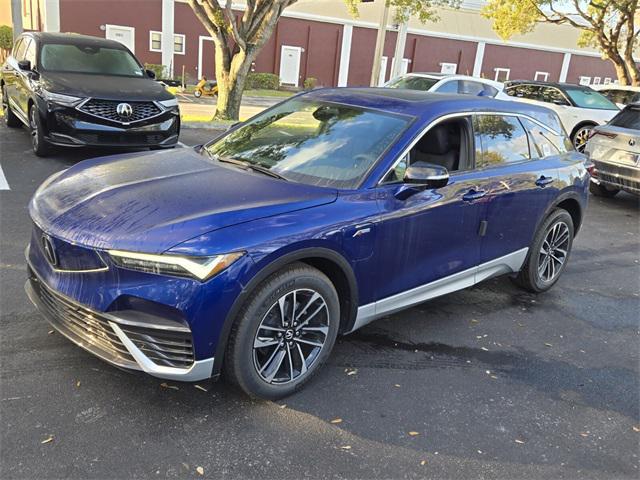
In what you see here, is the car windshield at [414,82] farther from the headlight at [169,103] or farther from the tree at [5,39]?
the tree at [5,39]

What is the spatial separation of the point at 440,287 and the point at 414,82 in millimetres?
10102

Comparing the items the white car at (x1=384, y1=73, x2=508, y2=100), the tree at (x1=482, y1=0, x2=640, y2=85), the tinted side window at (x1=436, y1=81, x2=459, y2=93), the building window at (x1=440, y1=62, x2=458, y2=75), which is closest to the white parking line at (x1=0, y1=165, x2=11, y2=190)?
the white car at (x1=384, y1=73, x2=508, y2=100)

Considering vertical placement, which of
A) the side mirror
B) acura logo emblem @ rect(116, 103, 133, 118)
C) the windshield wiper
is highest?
the side mirror

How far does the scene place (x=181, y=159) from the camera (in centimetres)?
393

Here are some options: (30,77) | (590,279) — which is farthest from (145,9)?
(590,279)

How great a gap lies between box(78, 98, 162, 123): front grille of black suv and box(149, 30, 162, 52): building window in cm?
2154

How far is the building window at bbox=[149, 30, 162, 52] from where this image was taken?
2741 cm

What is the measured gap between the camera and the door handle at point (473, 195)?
3.97 metres

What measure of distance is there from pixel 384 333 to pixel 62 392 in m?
2.15

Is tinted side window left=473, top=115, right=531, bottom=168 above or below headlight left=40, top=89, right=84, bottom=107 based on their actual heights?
above

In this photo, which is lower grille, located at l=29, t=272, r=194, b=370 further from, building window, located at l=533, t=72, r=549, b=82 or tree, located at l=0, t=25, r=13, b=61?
building window, located at l=533, t=72, r=549, b=82

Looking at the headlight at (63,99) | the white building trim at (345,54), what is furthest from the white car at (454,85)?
the white building trim at (345,54)

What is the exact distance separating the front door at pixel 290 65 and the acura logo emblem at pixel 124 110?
2428cm

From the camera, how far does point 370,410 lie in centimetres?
316
